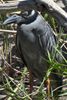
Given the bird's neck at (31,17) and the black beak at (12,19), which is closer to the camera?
the black beak at (12,19)

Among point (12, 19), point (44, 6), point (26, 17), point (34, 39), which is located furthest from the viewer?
point (34, 39)

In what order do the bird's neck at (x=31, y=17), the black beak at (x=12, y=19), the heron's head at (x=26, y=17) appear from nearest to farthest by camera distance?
the black beak at (x=12, y=19) → the heron's head at (x=26, y=17) → the bird's neck at (x=31, y=17)

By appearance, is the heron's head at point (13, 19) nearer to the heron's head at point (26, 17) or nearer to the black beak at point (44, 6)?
the heron's head at point (26, 17)

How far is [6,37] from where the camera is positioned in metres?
4.15

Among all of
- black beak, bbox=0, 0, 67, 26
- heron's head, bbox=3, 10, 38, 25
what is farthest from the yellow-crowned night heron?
black beak, bbox=0, 0, 67, 26

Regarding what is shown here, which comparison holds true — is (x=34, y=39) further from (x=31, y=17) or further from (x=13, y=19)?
(x=13, y=19)

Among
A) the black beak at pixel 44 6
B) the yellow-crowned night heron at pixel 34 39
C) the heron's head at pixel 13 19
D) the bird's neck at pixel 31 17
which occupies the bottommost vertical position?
the yellow-crowned night heron at pixel 34 39

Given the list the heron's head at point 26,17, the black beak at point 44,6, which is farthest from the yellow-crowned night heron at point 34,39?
the black beak at point 44,6

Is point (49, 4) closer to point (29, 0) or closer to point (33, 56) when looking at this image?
point (29, 0)

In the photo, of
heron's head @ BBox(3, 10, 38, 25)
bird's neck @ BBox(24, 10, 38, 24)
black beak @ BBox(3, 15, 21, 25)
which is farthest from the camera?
bird's neck @ BBox(24, 10, 38, 24)

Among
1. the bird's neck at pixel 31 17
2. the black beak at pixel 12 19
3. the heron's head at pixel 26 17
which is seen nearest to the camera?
the black beak at pixel 12 19

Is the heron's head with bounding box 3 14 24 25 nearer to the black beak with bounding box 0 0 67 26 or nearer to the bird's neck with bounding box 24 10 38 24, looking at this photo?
the bird's neck with bounding box 24 10 38 24

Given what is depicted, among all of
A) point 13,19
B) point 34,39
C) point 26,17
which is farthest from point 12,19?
point 34,39

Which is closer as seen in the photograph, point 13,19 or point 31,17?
point 13,19
